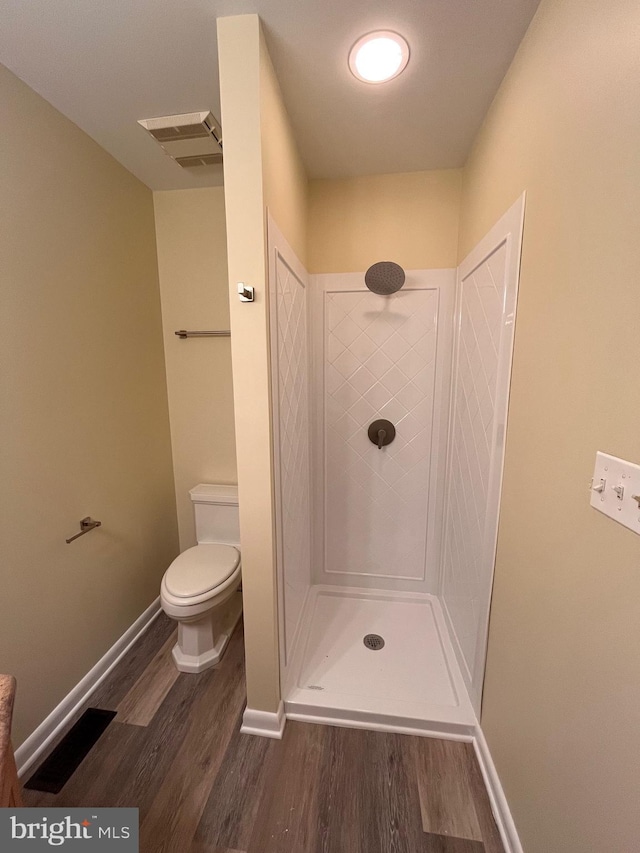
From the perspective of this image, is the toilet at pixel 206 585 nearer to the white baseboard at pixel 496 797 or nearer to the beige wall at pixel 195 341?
the beige wall at pixel 195 341

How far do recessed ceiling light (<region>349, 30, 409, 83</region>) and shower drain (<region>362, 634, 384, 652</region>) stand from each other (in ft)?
7.90

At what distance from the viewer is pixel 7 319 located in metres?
1.18

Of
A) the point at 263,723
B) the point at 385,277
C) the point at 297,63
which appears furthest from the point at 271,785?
the point at 297,63

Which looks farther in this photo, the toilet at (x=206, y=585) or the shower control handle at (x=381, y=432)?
the shower control handle at (x=381, y=432)

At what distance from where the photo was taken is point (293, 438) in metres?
1.56

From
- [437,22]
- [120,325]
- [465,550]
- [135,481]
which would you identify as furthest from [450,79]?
[135,481]

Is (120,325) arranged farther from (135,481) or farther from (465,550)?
(465,550)

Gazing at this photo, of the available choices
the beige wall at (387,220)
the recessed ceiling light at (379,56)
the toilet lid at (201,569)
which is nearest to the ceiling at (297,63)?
the recessed ceiling light at (379,56)

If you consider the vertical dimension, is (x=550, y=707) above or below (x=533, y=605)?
below

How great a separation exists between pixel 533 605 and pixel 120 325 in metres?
2.04

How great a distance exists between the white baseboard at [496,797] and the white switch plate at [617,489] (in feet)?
3.53

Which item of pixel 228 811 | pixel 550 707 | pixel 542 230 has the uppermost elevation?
pixel 542 230

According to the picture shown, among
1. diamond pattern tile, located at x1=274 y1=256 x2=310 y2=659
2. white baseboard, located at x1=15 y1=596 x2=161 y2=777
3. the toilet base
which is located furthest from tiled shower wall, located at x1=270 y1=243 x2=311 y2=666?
white baseboard, located at x1=15 y1=596 x2=161 y2=777

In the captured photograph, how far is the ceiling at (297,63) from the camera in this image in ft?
3.16
